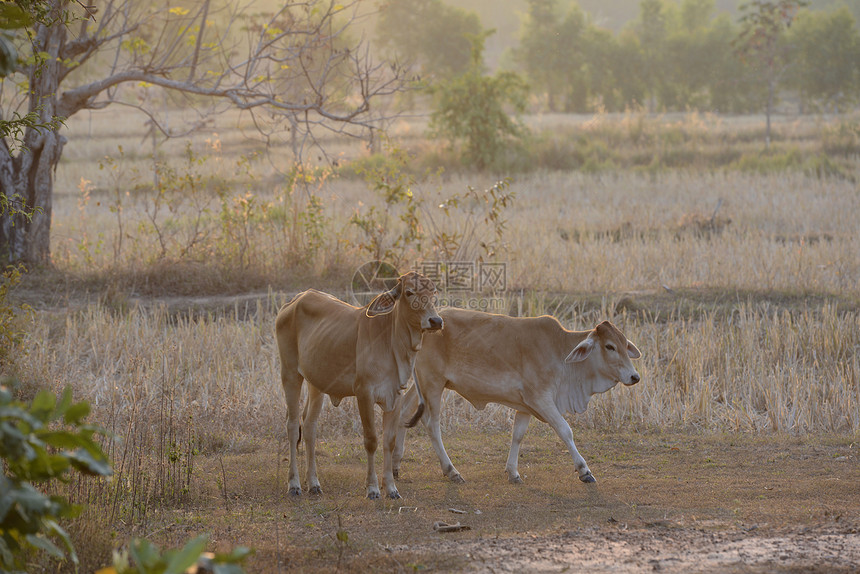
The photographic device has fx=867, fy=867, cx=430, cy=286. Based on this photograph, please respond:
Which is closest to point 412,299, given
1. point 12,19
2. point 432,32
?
point 12,19

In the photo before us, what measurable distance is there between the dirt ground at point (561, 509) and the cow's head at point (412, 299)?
119cm

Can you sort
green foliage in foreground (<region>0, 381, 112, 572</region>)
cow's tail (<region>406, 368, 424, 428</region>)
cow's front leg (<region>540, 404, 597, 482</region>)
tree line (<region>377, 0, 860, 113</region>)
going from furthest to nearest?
tree line (<region>377, 0, 860, 113</region>), cow's front leg (<region>540, 404, 597, 482</region>), cow's tail (<region>406, 368, 424, 428</region>), green foliage in foreground (<region>0, 381, 112, 572</region>)

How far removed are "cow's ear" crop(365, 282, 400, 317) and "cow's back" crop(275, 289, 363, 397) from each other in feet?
0.99

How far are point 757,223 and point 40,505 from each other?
15.9 meters

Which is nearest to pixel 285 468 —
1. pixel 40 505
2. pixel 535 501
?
pixel 535 501

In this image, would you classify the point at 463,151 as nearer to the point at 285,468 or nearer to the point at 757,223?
the point at 757,223

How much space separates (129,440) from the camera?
6465 millimetres

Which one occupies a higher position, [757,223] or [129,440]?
[757,223]

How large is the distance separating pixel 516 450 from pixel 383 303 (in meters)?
1.55

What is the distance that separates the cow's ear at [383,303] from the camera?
5.36m

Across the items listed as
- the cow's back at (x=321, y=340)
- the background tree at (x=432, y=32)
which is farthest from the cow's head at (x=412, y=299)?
the background tree at (x=432, y=32)

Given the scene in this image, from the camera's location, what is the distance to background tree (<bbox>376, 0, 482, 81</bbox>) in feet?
167

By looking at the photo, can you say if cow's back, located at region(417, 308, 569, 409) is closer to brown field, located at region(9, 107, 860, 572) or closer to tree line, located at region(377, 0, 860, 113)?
brown field, located at region(9, 107, 860, 572)

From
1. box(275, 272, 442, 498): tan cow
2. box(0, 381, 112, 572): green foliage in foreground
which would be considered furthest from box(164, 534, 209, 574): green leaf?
box(275, 272, 442, 498): tan cow
